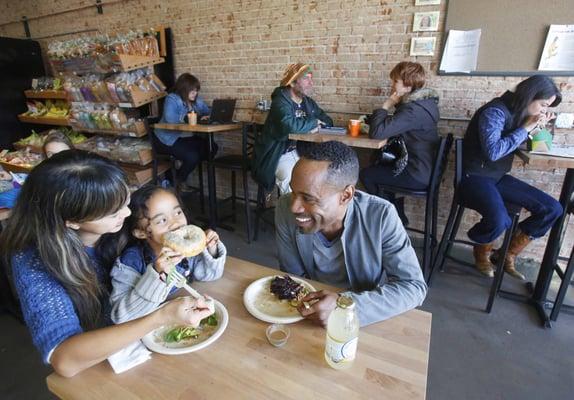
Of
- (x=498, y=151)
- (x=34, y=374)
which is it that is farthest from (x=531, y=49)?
(x=34, y=374)

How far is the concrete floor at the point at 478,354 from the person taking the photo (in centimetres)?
174

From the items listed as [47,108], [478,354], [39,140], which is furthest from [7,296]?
[47,108]

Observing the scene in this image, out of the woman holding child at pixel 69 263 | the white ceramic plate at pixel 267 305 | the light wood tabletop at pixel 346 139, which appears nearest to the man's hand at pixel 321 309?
the white ceramic plate at pixel 267 305

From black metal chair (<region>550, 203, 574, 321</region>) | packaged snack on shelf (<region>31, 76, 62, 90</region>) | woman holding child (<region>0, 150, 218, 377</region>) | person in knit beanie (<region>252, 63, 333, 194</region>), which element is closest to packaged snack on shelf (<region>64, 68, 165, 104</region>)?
packaged snack on shelf (<region>31, 76, 62, 90</region>)

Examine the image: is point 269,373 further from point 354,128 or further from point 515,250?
point 515,250

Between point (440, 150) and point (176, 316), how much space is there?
219 centimetres

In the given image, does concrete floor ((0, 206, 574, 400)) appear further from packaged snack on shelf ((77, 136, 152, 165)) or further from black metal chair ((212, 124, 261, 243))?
packaged snack on shelf ((77, 136, 152, 165))

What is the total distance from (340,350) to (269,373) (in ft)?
0.61

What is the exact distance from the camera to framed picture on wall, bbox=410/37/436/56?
288 centimetres

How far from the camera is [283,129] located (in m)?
2.84

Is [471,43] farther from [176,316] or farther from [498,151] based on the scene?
[176,316]

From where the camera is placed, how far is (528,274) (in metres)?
2.81

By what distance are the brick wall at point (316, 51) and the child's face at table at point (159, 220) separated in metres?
2.56

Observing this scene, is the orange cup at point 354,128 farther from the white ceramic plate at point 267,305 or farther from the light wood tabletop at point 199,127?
the white ceramic plate at point 267,305
